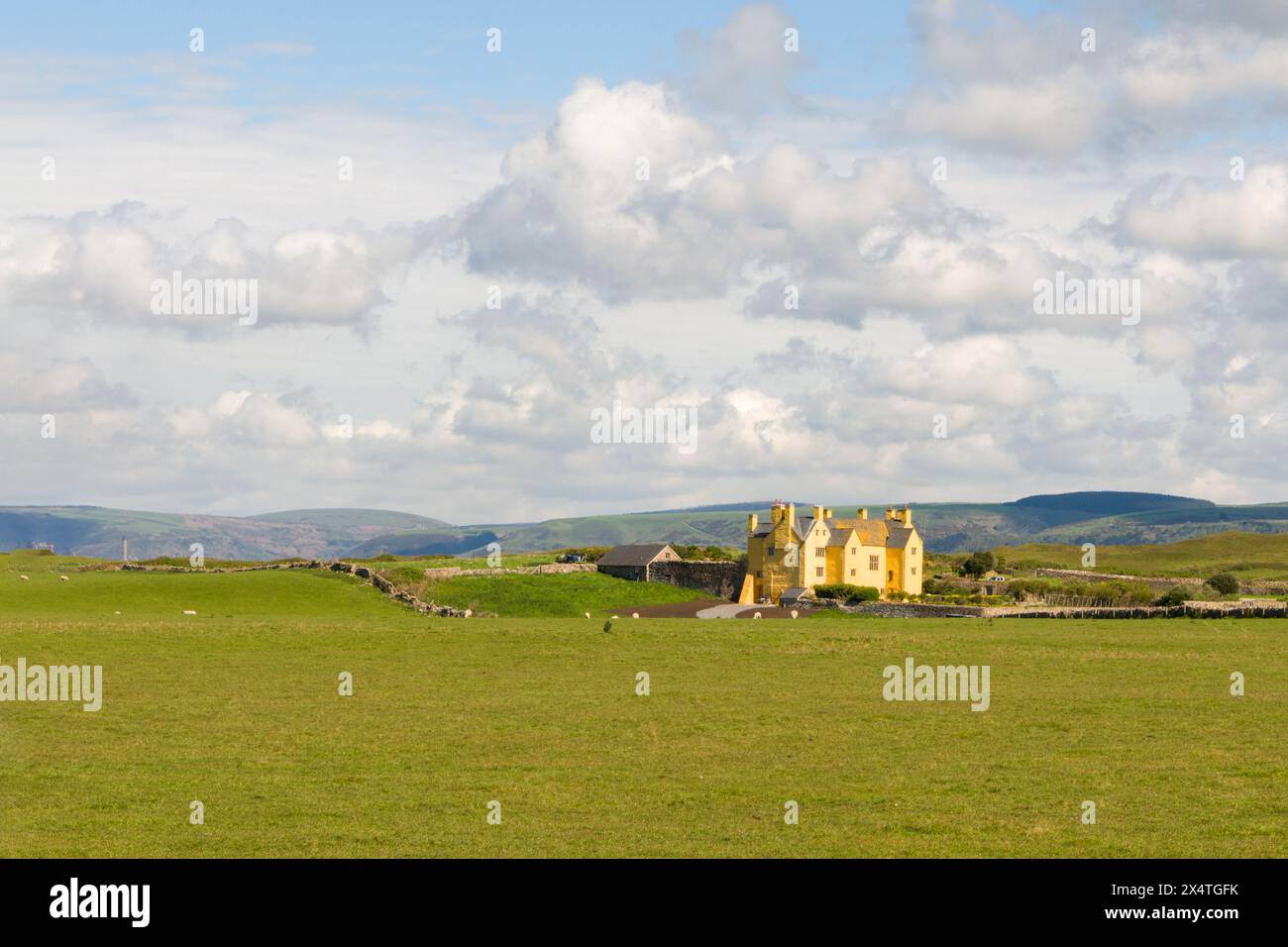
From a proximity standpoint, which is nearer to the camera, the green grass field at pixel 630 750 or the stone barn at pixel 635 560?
the green grass field at pixel 630 750

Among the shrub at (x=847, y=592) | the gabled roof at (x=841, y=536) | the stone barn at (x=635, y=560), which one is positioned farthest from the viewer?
the stone barn at (x=635, y=560)

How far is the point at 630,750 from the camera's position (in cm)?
2881

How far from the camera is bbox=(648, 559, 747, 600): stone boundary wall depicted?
99312 millimetres

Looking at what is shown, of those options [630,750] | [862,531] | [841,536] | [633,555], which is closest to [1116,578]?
[862,531]

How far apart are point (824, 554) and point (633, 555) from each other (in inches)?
633

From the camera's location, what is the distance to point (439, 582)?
8594 cm

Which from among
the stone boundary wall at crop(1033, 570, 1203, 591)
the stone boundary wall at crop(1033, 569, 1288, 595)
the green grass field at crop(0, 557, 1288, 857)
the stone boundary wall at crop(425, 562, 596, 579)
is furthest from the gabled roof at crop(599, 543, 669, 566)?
the stone boundary wall at crop(1033, 569, 1288, 595)

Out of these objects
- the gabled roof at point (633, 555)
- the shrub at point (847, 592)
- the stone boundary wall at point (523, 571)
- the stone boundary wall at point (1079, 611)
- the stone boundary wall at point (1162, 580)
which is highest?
the gabled roof at point (633, 555)

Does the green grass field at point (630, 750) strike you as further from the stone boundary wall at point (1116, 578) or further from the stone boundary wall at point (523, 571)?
the stone boundary wall at point (1116, 578)

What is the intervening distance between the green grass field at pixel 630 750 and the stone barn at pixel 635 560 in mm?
44629

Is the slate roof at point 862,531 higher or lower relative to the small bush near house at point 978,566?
higher

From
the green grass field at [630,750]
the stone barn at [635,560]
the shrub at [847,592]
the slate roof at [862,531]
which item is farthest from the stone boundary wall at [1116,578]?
the green grass field at [630,750]

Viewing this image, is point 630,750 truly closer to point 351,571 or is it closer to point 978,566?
point 351,571

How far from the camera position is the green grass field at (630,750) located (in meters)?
20.7
